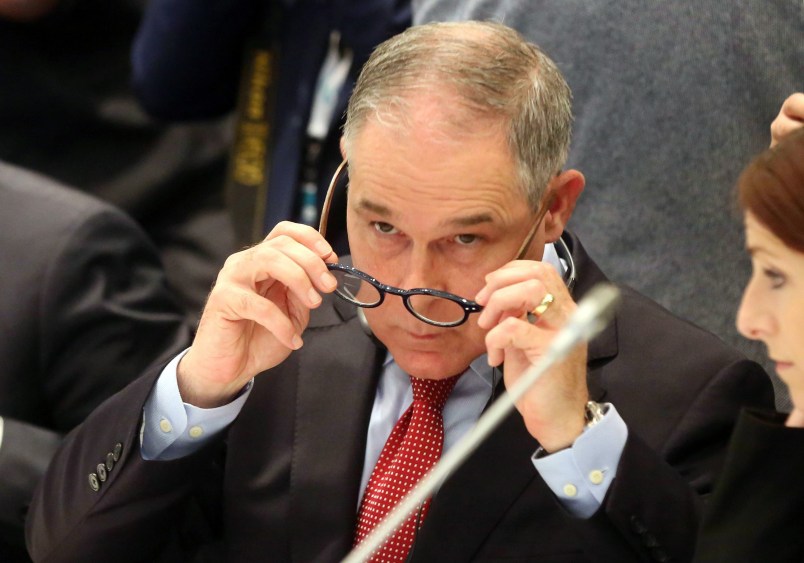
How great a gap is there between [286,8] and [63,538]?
1074mm

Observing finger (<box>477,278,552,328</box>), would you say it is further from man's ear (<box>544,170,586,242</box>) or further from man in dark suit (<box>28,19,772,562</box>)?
man's ear (<box>544,170,586,242</box>)

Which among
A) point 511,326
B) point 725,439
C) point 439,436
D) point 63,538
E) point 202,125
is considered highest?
point 511,326

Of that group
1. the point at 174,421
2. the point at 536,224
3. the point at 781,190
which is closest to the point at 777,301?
the point at 781,190

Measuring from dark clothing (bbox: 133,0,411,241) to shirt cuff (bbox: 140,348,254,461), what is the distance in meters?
0.72

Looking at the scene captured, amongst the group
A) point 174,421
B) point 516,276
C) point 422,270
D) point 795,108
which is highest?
point 795,108

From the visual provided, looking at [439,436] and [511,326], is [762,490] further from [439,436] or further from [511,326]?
[439,436]

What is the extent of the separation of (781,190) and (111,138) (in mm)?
2230

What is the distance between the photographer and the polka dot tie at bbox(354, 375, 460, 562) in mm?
1776

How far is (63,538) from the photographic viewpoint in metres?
1.87

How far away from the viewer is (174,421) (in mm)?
1844

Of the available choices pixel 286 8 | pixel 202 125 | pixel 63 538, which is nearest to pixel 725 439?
pixel 63 538

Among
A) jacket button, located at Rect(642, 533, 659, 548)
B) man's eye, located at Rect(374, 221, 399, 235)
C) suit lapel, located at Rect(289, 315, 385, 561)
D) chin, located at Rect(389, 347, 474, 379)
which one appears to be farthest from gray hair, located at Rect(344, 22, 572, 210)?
jacket button, located at Rect(642, 533, 659, 548)

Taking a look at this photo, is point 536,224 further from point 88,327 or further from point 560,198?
point 88,327

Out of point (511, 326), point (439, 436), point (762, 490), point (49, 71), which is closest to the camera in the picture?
point (762, 490)
